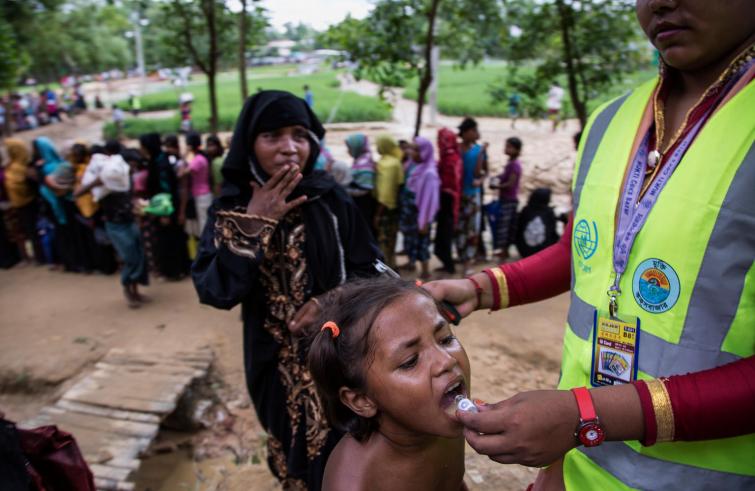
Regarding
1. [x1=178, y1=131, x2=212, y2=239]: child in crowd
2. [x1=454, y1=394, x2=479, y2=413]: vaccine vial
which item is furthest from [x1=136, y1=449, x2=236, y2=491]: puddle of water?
[x1=178, y1=131, x2=212, y2=239]: child in crowd

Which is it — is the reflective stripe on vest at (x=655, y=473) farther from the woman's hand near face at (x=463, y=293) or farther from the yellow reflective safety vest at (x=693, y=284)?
the woman's hand near face at (x=463, y=293)

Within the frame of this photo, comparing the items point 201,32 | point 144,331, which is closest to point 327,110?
point 201,32

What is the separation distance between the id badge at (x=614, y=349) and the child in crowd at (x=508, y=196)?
5.87 metres

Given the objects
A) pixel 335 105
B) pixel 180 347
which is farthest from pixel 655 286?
pixel 335 105

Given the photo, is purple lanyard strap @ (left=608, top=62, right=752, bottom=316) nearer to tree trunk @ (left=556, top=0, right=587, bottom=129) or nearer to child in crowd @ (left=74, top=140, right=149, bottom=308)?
tree trunk @ (left=556, top=0, right=587, bottom=129)

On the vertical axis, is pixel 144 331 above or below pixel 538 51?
below

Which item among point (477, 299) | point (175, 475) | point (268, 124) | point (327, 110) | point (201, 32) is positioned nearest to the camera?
point (477, 299)

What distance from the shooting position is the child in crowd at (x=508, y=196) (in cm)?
695

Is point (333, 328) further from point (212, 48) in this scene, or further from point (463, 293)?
point (212, 48)

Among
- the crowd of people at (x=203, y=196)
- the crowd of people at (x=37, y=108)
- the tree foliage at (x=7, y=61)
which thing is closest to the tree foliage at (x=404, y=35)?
the crowd of people at (x=203, y=196)

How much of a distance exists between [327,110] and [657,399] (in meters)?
26.2

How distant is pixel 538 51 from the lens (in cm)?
705

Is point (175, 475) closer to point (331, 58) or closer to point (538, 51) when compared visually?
Answer: point (331, 58)

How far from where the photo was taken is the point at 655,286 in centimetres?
112
